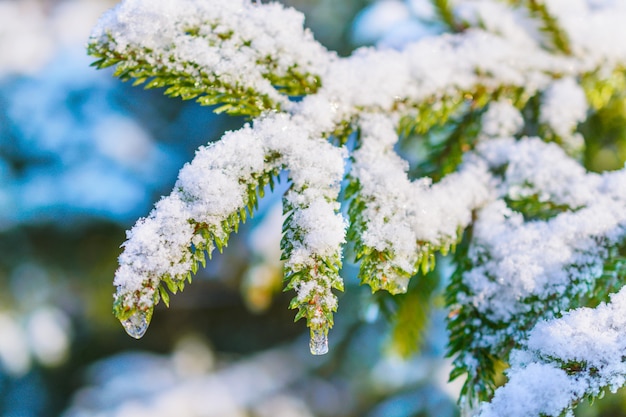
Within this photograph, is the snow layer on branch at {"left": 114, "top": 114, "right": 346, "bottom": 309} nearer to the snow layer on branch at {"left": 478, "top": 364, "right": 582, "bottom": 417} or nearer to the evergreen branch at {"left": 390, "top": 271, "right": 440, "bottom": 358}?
the snow layer on branch at {"left": 478, "top": 364, "right": 582, "bottom": 417}

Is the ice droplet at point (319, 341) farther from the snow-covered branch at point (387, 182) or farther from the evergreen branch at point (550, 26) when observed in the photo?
the evergreen branch at point (550, 26)

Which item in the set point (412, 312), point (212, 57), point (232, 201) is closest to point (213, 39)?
point (212, 57)

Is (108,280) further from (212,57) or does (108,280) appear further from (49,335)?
(212,57)

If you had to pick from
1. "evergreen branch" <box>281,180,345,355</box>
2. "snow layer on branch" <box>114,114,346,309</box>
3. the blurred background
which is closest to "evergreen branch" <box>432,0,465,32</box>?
"snow layer on branch" <box>114,114,346,309</box>

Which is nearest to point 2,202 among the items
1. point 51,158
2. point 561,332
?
point 51,158

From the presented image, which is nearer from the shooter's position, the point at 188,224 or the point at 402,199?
the point at 188,224

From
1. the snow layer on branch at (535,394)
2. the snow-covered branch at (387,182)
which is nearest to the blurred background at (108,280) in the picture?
the snow-covered branch at (387,182)

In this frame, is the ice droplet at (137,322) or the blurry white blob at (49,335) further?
the blurry white blob at (49,335)
